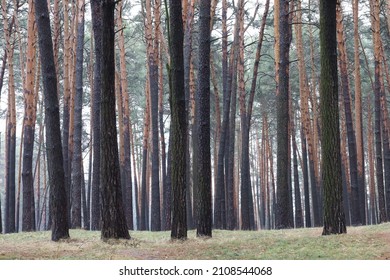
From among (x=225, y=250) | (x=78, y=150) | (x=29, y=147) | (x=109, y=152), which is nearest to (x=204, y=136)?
(x=109, y=152)

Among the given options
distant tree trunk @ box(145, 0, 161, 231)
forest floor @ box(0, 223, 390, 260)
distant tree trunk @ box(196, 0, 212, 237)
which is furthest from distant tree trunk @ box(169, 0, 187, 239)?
distant tree trunk @ box(145, 0, 161, 231)

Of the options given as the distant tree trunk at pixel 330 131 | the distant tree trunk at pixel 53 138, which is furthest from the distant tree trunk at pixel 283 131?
the distant tree trunk at pixel 53 138

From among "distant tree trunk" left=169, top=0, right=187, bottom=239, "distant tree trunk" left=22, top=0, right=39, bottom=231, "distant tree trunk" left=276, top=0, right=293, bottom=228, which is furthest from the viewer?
"distant tree trunk" left=22, top=0, right=39, bottom=231

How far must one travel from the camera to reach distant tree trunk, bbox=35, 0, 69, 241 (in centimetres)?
984

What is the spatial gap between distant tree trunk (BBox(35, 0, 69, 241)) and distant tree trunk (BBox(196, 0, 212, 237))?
2.76m

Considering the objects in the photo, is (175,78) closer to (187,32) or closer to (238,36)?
(187,32)

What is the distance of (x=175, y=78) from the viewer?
30.8 ft

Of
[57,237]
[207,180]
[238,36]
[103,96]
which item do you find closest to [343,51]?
[238,36]

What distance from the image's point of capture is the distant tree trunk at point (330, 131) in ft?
28.4

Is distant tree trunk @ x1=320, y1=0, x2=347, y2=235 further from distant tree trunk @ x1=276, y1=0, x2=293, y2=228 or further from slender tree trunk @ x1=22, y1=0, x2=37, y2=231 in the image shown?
slender tree trunk @ x1=22, y1=0, x2=37, y2=231

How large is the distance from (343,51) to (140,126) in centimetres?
2386

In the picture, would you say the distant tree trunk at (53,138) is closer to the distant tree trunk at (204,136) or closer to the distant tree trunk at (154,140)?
the distant tree trunk at (204,136)

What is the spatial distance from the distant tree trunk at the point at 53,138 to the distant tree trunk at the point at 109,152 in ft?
4.18

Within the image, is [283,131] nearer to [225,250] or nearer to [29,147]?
[225,250]
